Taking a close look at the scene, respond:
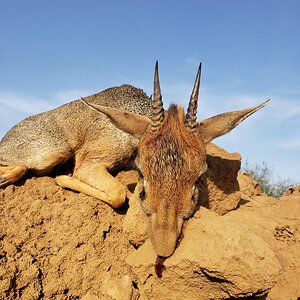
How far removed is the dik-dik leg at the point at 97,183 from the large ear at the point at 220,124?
1465mm

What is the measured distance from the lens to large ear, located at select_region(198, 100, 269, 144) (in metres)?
5.73

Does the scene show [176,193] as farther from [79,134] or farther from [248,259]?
[79,134]

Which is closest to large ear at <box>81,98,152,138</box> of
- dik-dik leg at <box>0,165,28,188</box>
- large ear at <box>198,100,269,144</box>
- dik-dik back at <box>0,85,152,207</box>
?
large ear at <box>198,100,269,144</box>

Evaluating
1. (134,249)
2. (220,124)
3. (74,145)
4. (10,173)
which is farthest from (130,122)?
(10,173)

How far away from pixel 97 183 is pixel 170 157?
1.90 m

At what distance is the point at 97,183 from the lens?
262 inches

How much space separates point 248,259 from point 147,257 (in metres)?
1.13

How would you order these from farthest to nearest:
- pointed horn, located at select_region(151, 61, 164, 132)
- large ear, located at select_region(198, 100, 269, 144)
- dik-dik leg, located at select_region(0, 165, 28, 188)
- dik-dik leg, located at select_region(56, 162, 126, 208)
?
1. dik-dik leg, located at select_region(0, 165, 28, 188)
2. dik-dik leg, located at select_region(56, 162, 126, 208)
3. large ear, located at select_region(198, 100, 269, 144)
4. pointed horn, located at select_region(151, 61, 164, 132)

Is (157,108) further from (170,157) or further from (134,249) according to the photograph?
(134,249)

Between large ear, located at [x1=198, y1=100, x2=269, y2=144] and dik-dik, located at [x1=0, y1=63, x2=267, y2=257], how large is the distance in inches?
0.5

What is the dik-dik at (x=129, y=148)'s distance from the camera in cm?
495

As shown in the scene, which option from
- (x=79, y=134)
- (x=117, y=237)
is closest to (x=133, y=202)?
(x=117, y=237)

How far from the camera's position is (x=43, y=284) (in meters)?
5.54

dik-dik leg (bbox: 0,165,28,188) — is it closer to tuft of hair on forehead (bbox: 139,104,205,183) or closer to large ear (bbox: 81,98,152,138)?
large ear (bbox: 81,98,152,138)
